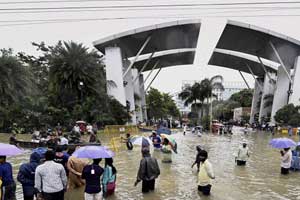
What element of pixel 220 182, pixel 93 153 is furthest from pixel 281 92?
pixel 93 153

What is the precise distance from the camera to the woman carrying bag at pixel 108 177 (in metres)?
8.36

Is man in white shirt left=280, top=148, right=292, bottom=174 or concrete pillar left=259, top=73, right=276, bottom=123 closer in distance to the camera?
man in white shirt left=280, top=148, right=292, bottom=174

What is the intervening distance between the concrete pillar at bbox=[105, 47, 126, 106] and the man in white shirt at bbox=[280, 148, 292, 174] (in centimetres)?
3117

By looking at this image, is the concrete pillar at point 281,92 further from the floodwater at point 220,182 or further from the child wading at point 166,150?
the child wading at point 166,150

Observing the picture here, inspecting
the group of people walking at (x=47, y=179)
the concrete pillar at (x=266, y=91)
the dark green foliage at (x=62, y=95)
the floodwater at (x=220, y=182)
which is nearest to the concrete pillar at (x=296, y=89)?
the concrete pillar at (x=266, y=91)

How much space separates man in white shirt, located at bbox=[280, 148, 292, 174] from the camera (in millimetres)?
12492

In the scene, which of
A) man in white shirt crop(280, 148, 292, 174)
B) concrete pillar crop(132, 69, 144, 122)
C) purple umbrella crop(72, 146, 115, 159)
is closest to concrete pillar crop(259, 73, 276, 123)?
Answer: concrete pillar crop(132, 69, 144, 122)

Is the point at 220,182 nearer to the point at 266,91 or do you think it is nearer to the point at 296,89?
the point at 296,89

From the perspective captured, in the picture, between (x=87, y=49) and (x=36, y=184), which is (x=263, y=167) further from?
(x=87, y=49)

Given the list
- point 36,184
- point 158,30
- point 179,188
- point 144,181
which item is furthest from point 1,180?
point 158,30

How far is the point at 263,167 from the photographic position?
15062 mm

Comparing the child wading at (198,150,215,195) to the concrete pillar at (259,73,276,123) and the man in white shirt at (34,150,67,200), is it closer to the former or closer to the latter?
the man in white shirt at (34,150,67,200)

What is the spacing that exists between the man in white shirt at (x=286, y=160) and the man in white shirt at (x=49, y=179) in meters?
8.34

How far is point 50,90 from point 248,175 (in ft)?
94.4
